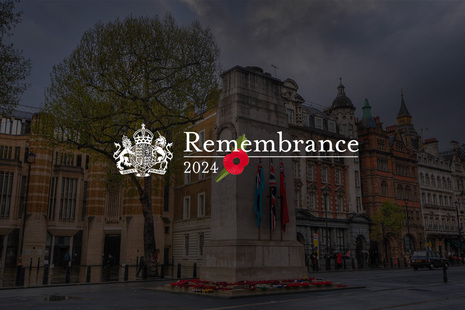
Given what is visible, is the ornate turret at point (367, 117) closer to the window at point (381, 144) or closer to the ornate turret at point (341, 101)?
the window at point (381, 144)

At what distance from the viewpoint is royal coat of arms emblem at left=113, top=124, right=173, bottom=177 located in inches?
1003

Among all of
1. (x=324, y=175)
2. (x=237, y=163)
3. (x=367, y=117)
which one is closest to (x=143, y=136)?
(x=237, y=163)

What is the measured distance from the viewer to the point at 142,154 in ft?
91.0

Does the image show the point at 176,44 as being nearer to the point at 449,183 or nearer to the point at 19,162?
the point at 19,162

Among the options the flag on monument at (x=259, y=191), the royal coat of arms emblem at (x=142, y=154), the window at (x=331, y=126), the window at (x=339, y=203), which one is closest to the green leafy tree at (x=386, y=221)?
the window at (x=339, y=203)

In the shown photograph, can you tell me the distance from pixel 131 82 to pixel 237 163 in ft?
40.5

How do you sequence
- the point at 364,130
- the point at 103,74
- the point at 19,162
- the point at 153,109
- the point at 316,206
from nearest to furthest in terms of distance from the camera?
the point at 103,74 → the point at 153,109 → the point at 19,162 → the point at 316,206 → the point at 364,130

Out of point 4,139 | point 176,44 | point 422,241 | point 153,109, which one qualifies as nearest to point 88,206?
point 4,139

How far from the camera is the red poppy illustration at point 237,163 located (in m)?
16.2

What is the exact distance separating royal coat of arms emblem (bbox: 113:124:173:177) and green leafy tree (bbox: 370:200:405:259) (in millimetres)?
30750

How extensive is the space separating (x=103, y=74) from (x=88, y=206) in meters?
25.1

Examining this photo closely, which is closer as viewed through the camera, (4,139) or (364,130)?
(4,139)

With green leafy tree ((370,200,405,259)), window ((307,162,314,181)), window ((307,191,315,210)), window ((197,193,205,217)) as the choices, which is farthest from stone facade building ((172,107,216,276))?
green leafy tree ((370,200,405,259))

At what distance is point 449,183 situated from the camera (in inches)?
2648
